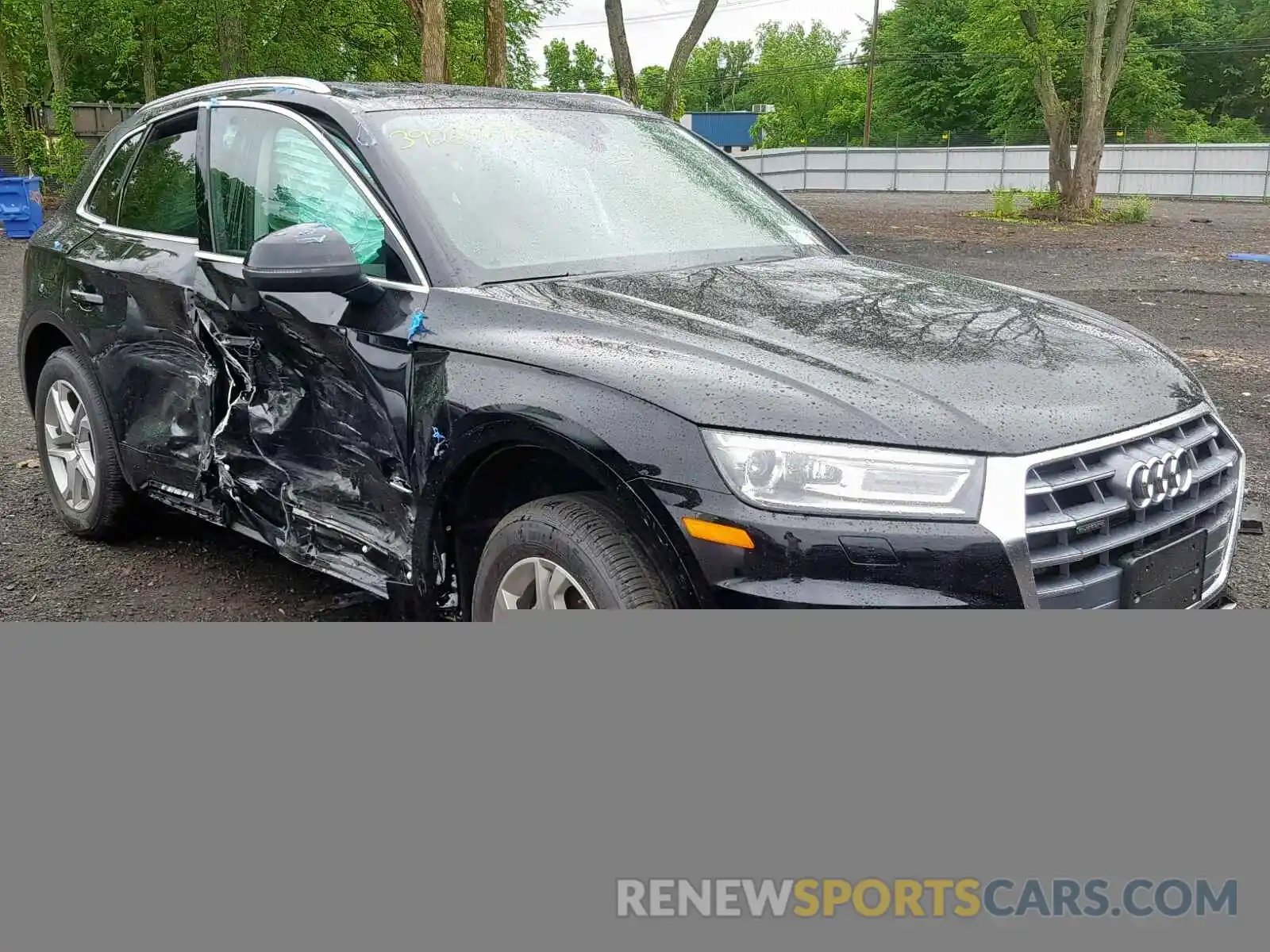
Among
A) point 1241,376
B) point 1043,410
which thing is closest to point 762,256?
point 1043,410

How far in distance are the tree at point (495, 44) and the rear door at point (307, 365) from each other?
11.7 metres

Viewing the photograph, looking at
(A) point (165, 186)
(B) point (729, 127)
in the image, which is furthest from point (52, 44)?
(B) point (729, 127)

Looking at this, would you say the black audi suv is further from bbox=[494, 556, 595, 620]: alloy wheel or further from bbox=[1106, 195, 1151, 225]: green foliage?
bbox=[1106, 195, 1151, 225]: green foliage

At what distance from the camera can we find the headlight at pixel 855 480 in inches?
93.0

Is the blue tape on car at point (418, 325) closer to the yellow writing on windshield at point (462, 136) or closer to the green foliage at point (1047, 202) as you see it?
the yellow writing on windshield at point (462, 136)

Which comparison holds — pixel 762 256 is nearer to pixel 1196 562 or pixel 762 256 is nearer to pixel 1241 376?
pixel 1196 562

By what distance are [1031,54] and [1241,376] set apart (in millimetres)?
18298

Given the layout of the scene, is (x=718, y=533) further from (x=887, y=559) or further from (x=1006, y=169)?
(x=1006, y=169)

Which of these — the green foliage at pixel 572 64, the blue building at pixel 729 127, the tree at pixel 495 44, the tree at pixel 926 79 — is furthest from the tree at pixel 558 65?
the tree at pixel 495 44

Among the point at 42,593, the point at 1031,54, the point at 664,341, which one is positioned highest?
the point at 1031,54

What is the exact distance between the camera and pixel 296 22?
28.8m

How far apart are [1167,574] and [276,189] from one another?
2934mm

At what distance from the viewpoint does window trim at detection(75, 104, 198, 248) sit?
14.5ft

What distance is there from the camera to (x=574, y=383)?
2.72 m
